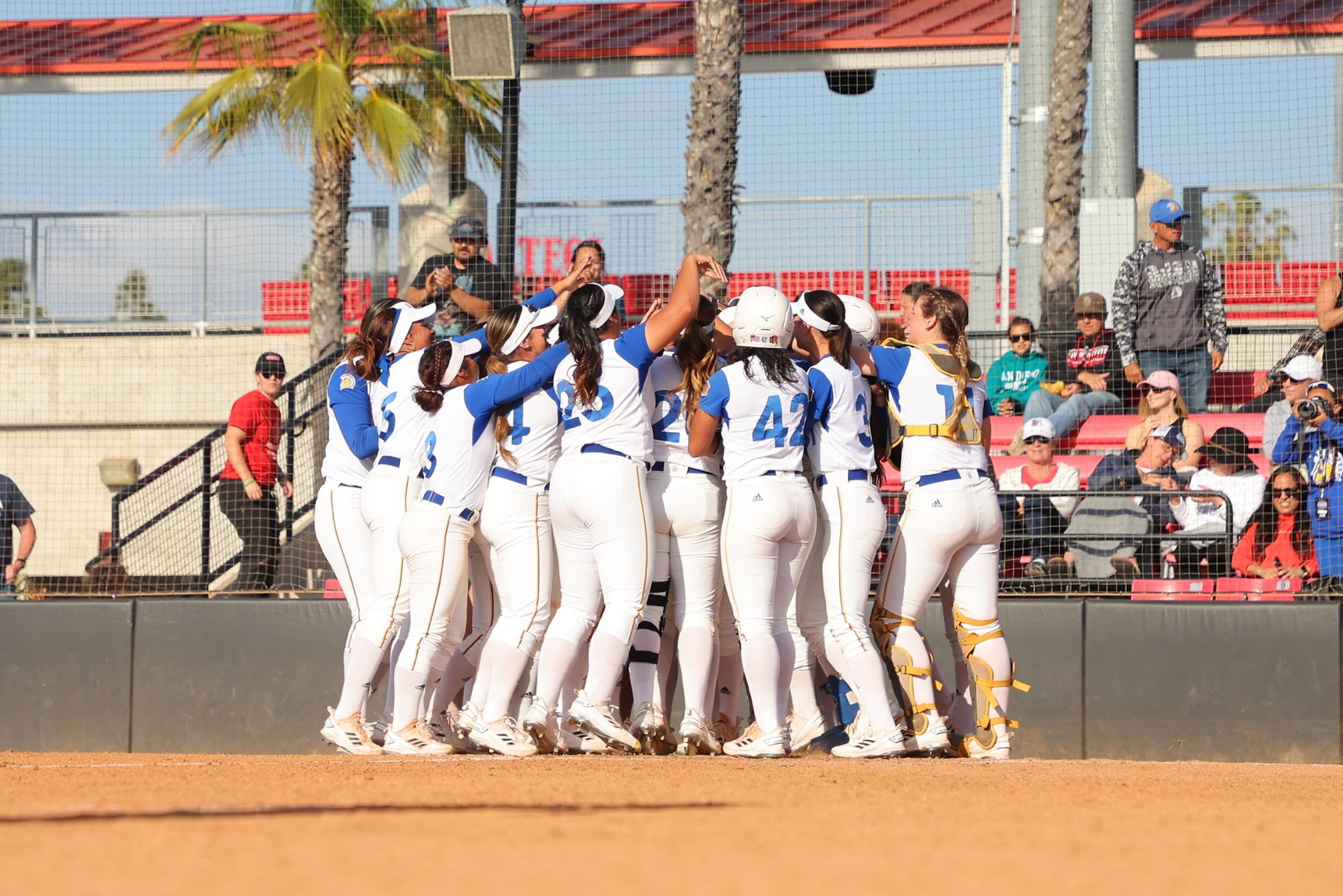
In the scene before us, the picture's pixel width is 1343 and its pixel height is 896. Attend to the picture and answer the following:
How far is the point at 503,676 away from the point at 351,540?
1.08m

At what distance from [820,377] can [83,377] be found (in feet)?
32.4

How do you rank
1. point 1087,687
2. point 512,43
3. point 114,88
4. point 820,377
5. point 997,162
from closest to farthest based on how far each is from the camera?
point 820,377 < point 1087,687 < point 512,43 < point 997,162 < point 114,88

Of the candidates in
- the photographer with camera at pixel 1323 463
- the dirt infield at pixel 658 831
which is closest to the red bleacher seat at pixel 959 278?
the photographer with camera at pixel 1323 463

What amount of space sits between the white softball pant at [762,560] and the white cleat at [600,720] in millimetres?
514

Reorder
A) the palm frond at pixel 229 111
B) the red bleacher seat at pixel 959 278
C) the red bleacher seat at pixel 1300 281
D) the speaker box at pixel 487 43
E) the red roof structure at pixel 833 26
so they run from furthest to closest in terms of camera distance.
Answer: the palm frond at pixel 229 111
the red roof structure at pixel 833 26
the red bleacher seat at pixel 1300 281
the red bleacher seat at pixel 959 278
the speaker box at pixel 487 43

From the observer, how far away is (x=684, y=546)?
19.8 feet

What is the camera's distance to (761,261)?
1138 centimetres

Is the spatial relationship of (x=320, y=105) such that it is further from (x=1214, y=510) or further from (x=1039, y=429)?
(x=1214, y=510)

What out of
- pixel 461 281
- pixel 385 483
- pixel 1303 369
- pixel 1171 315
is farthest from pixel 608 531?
pixel 1171 315

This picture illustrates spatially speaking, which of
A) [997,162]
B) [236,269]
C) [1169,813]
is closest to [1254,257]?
[997,162]

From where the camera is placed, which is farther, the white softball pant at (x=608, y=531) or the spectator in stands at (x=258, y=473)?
the spectator in stands at (x=258, y=473)

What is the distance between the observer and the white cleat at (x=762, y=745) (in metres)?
5.84

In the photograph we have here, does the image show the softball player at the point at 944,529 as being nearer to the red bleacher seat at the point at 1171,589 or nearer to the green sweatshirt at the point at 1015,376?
the red bleacher seat at the point at 1171,589

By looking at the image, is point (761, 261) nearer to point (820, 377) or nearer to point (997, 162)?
point (997, 162)
